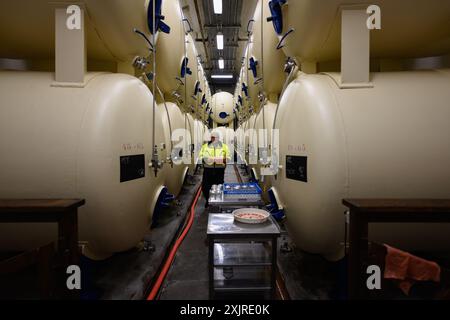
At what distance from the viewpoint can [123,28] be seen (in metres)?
2.31

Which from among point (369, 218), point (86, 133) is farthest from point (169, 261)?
point (369, 218)

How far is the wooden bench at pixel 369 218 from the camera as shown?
1.47 m

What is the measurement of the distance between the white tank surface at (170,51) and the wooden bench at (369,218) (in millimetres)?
3112

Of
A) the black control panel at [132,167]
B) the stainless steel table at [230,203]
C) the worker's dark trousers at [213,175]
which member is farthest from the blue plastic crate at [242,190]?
the worker's dark trousers at [213,175]

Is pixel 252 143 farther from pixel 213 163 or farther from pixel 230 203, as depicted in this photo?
pixel 230 203

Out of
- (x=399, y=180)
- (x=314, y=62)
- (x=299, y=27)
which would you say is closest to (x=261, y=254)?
(x=399, y=180)

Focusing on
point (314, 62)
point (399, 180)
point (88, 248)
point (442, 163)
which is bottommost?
point (88, 248)

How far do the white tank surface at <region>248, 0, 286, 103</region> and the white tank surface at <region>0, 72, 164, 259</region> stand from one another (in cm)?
206

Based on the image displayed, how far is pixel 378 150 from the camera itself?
6.03 feet

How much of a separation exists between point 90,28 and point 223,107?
856 centimetres

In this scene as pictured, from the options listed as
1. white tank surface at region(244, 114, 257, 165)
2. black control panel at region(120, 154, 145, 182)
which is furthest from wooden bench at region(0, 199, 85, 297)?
white tank surface at region(244, 114, 257, 165)

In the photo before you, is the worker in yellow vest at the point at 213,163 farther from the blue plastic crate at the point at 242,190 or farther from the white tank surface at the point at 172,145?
the blue plastic crate at the point at 242,190
